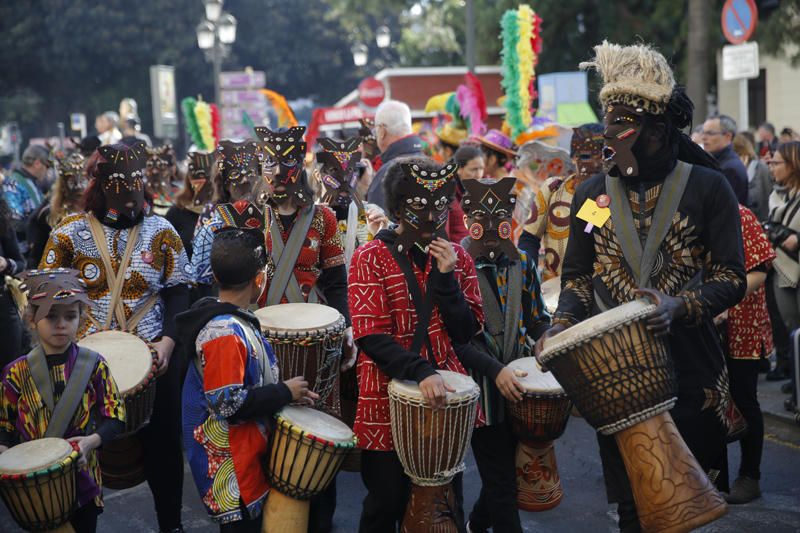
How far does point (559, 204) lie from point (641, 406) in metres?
3.47

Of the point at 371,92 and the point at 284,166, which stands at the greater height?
the point at 371,92

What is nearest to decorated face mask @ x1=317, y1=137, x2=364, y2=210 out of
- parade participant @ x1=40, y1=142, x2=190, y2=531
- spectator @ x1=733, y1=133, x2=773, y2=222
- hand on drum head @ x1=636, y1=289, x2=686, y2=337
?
parade participant @ x1=40, y1=142, x2=190, y2=531

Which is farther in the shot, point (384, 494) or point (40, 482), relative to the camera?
point (384, 494)

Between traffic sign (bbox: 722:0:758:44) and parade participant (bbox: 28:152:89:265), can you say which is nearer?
parade participant (bbox: 28:152:89:265)

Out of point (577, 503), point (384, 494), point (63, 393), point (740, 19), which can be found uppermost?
point (740, 19)

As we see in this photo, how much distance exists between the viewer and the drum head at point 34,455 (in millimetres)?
4121

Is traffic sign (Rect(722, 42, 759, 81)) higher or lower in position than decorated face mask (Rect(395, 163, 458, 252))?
higher

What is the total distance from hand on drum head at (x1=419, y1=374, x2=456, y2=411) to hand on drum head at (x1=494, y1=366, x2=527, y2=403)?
1.72ft

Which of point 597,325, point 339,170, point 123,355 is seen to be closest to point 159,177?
point 339,170

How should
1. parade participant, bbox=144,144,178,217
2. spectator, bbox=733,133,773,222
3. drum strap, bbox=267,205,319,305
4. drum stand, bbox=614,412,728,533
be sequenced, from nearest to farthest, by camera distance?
drum stand, bbox=614,412,728,533, drum strap, bbox=267,205,319,305, parade participant, bbox=144,144,178,217, spectator, bbox=733,133,773,222

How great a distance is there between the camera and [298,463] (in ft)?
13.3

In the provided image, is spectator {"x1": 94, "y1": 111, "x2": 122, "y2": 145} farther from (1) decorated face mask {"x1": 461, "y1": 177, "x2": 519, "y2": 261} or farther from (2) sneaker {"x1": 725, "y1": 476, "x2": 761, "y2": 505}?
(2) sneaker {"x1": 725, "y1": 476, "x2": 761, "y2": 505}

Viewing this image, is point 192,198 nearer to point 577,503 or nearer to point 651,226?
point 577,503

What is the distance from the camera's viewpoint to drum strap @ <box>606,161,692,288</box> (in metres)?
4.14
